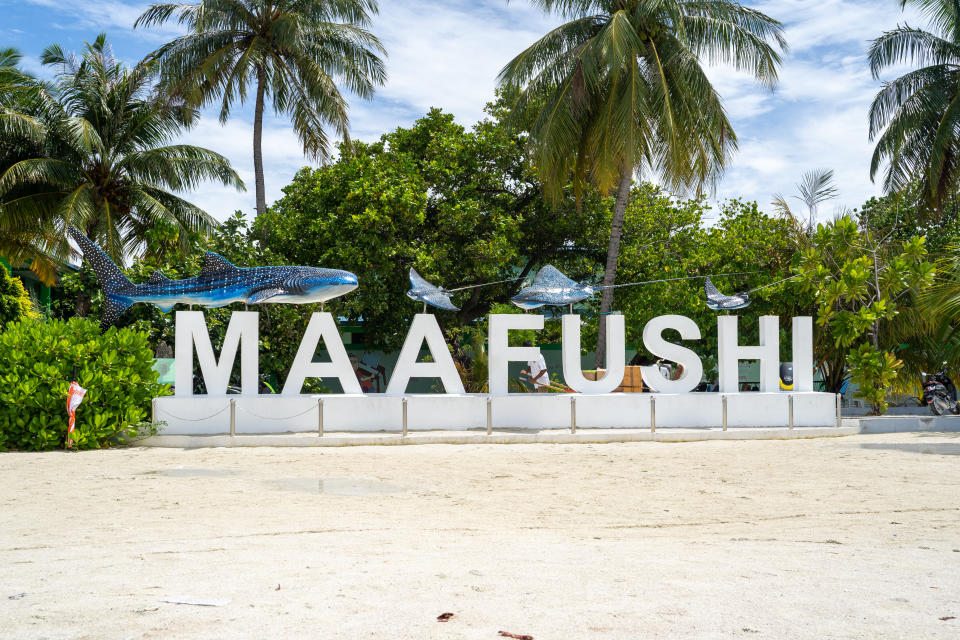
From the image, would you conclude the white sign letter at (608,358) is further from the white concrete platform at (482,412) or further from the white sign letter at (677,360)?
the white sign letter at (677,360)

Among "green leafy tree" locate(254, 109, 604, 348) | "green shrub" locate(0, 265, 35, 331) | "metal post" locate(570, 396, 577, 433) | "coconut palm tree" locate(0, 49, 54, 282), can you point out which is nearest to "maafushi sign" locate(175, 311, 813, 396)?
"metal post" locate(570, 396, 577, 433)

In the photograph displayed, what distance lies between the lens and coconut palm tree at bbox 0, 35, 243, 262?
23.5 metres

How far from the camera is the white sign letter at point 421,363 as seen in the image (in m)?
16.5

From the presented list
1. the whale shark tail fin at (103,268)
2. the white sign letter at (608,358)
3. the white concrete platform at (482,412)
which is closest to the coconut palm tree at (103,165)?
the whale shark tail fin at (103,268)

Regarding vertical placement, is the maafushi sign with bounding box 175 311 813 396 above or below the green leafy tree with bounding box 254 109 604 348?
below

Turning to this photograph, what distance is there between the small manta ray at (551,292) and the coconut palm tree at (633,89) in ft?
12.8

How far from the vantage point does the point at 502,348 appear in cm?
1678

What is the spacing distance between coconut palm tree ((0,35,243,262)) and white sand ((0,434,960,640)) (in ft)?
43.2

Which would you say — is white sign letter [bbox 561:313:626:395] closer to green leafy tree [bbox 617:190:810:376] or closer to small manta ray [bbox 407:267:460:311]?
small manta ray [bbox 407:267:460:311]

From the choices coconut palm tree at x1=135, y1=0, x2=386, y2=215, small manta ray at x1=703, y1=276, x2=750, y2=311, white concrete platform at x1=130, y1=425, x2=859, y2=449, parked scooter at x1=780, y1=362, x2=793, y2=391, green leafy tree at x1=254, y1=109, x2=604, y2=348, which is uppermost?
coconut palm tree at x1=135, y1=0, x2=386, y2=215

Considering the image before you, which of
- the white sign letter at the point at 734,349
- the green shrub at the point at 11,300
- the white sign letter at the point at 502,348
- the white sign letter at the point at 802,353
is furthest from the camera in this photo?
the green shrub at the point at 11,300

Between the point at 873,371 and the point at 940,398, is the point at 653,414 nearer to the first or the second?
the point at 873,371

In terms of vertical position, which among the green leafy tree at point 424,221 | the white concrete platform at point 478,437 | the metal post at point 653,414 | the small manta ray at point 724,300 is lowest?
the white concrete platform at point 478,437

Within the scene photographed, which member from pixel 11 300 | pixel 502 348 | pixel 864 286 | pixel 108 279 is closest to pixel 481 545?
pixel 502 348
